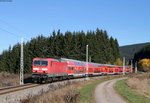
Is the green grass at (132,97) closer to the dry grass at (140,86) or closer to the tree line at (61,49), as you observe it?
the dry grass at (140,86)

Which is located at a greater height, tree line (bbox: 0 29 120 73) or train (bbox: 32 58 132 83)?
tree line (bbox: 0 29 120 73)

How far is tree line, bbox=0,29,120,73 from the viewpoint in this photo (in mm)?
95000

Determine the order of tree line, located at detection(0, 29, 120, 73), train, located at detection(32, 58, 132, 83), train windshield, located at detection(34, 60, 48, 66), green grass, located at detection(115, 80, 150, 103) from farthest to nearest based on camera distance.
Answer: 1. tree line, located at detection(0, 29, 120, 73)
2. train windshield, located at detection(34, 60, 48, 66)
3. train, located at detection(32, 58, 132, 83)
4. green grass, located at detection(115, 80, 150, 103)

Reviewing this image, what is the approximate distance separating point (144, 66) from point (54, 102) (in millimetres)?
131340

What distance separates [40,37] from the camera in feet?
351

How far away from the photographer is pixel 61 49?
95875mm

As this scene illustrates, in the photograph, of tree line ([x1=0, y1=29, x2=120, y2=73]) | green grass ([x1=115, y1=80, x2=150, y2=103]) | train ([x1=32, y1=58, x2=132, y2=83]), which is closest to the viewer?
green grass ([x1=115, y1=80, x2=150, y2=103])

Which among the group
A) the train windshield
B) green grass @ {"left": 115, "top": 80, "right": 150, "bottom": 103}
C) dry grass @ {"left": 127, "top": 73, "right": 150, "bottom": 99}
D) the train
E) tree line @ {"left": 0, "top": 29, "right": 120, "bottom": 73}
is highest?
tree line @ {"left": 0, "top": 29, "right": 120, "bottom": 73}

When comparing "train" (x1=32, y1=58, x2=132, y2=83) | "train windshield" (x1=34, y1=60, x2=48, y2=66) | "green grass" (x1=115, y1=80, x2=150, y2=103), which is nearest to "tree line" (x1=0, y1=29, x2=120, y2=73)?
"train" (x1=32, y1=58, x2=132, y2=83)

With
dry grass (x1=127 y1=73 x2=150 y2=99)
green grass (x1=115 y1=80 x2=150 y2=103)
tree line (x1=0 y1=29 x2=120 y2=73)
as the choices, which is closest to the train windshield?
dry grass (x1=127 y1=73 x2=150 y2=99)

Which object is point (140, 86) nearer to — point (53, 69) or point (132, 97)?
point (53, 69)

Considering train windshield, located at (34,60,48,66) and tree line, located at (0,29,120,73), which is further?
tree line, located at (0,29,120,73)

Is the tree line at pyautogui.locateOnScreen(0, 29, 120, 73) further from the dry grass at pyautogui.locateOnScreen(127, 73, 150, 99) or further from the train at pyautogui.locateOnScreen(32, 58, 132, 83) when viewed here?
the dry grass at pyautogui.locateOnScreen(127, 73, 150, 99)

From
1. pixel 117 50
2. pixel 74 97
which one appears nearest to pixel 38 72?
pixel 74 97
